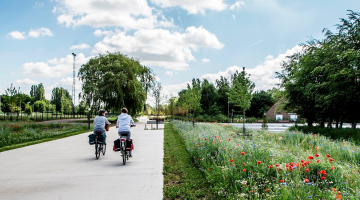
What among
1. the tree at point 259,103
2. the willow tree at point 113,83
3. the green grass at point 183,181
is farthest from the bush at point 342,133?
the tree at point 259,103

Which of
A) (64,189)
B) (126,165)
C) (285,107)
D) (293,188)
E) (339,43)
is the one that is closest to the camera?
(293,188)

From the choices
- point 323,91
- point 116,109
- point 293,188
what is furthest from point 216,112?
point 293,188

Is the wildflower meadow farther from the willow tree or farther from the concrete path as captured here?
the willow tree

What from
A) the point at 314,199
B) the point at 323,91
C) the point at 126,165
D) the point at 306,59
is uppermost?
the point at 306,59

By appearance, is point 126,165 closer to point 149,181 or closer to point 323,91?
point 149,181

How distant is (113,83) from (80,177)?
91.6 feet

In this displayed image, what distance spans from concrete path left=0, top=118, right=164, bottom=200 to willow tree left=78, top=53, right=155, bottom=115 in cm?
2423

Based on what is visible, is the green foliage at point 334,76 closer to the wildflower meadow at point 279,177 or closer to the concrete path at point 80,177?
the wildflower meadow at point 279,177

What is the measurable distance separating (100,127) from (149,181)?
358 cm

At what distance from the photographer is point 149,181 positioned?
5.45 meters

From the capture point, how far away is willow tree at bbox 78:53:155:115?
32.4 meters

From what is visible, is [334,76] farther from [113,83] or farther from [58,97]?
[58,97]

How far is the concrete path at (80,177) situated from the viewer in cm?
466

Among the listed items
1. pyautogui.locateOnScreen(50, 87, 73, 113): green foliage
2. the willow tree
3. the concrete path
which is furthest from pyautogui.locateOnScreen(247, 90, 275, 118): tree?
pyautogui.locateOnScreen(50, 87, 73, 113): green foliage
